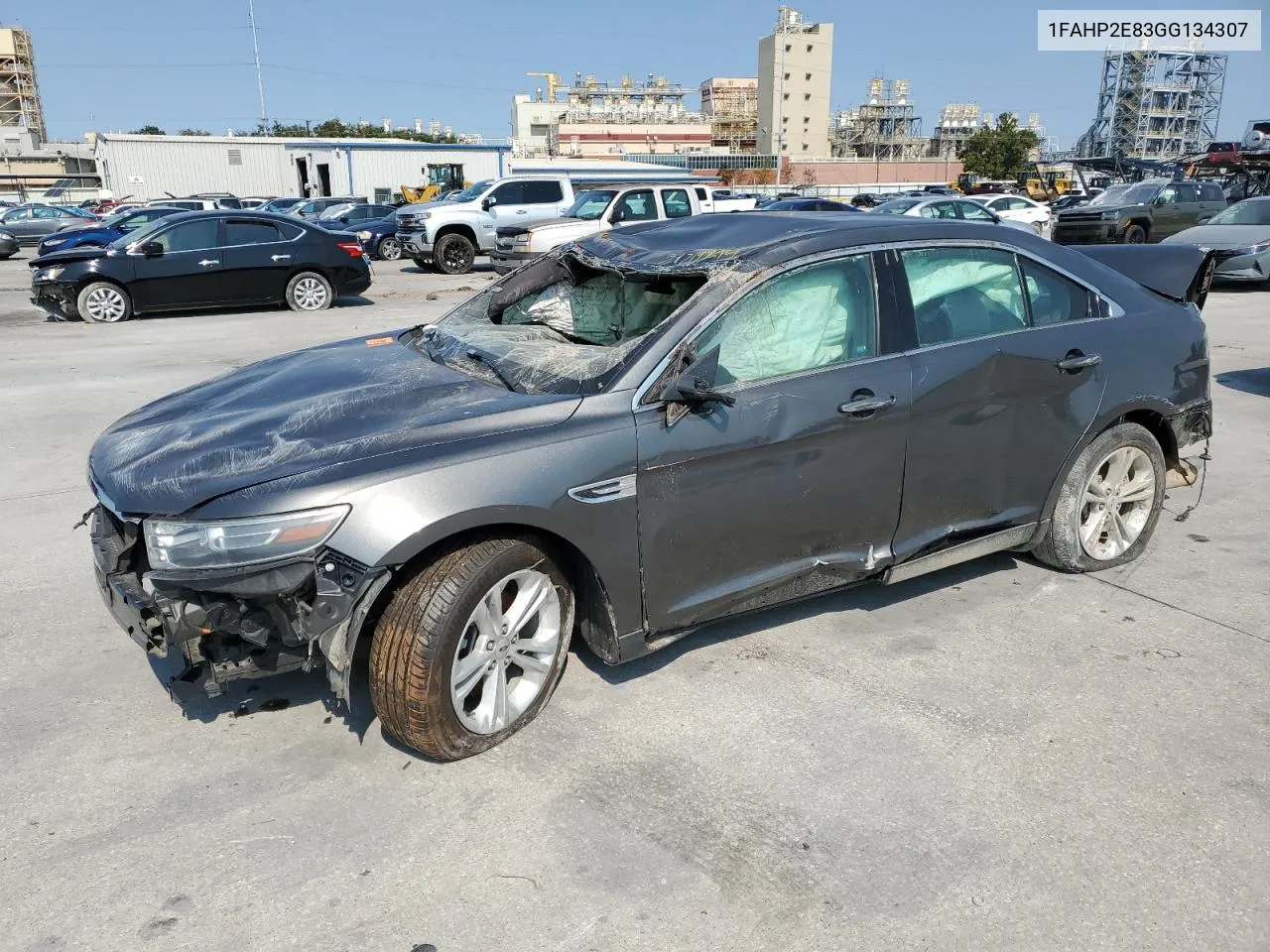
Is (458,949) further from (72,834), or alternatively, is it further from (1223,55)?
(1223,55)

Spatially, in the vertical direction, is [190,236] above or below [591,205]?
below

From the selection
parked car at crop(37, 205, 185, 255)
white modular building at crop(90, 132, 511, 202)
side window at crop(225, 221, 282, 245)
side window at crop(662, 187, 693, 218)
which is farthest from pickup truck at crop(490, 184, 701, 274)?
white modular building at crop(90, 132, 511, 202)

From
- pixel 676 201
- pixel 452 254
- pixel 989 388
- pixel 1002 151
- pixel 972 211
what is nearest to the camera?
pixel 989 388

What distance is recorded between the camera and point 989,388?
152 inches

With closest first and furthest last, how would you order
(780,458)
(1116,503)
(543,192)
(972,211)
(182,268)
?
1. (780,458)
2. (1116,503)
3. (182,268)
4. (972,211)
5. (543,192)

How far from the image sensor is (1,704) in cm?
339

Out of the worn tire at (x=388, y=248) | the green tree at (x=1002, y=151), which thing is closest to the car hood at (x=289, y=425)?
the worn tire at (x=388, y=248)

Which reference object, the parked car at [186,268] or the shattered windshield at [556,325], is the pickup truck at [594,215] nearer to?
the parked car at [186,268]

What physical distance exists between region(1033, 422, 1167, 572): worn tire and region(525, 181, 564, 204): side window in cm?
1792

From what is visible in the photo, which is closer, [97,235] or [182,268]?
[182,268]

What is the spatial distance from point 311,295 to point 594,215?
5.81 metres

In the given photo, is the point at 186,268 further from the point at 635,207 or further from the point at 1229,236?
the point at 1229,236

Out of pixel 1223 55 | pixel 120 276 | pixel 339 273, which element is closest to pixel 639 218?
pixel 339 273

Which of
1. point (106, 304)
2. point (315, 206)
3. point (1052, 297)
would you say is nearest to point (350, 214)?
point (315, 206)
